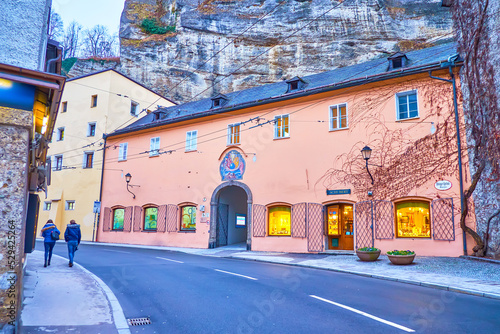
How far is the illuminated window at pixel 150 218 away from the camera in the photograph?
23.9 metres

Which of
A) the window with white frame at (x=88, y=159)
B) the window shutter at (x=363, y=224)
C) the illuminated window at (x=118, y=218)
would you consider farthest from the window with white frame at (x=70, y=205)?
the window shutter at (x=363, y=224)

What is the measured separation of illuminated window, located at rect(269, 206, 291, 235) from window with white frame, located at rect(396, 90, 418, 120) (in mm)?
6708

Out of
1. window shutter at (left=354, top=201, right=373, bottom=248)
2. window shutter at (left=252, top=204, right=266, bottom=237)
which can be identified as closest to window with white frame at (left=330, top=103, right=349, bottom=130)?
window shutter at (left=354, top=201, right=373, bottom=248)

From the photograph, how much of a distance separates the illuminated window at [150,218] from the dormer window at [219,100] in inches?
291

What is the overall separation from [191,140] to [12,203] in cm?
1789

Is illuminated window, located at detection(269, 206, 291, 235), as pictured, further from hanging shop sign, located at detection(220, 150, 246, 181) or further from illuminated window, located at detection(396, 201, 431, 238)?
illuminated window, located at detection(396, 201, 431, 238)

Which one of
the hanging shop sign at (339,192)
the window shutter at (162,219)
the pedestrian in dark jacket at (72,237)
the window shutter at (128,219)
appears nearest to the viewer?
the pedestrian in dark jacket at (72,237)

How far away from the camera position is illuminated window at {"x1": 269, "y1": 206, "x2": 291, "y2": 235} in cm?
1877

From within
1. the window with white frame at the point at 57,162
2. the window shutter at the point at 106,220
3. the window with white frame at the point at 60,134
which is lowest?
the window shutter at the point at 106,220

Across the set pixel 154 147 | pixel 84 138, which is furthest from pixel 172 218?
pixel 84 138

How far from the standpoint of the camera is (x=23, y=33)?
6.46 m

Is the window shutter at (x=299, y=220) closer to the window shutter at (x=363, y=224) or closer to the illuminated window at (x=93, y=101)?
the window shutter at (x=363, y=224)

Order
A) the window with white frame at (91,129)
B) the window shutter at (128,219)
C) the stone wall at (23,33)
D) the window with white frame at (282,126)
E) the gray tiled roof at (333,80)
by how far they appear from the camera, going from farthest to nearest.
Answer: the window with white frame at (91,129) → the window shutter at (128,219) → the window with white frame at (282,126) → the gray tiled roof at (333,80) → the stone wall at (23,33)

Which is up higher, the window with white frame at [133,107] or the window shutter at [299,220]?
the window with white frame at [133,107]
